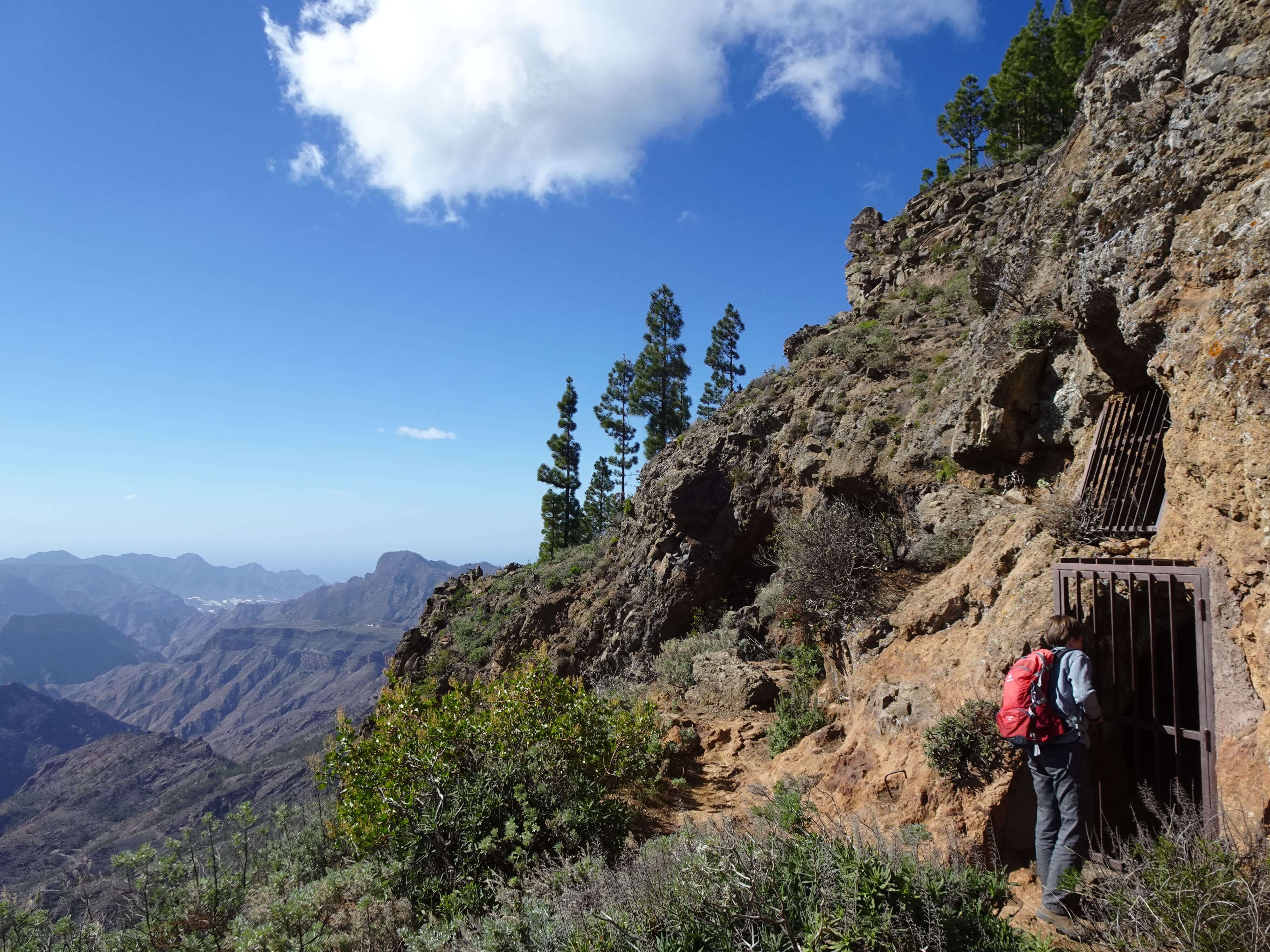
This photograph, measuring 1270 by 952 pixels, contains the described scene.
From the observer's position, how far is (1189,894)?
274cm

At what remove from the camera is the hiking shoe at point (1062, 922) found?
3217mm

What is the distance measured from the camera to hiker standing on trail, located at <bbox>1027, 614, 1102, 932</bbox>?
144 inches

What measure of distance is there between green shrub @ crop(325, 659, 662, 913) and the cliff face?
1897mm

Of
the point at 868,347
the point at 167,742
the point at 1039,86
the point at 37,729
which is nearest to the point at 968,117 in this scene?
the point at 1039,86

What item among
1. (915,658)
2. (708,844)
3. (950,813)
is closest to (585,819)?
(708,844)

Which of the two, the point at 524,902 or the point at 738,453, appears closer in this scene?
the point at 524,902

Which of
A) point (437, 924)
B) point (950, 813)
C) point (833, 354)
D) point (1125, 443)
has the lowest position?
point (437, 924)

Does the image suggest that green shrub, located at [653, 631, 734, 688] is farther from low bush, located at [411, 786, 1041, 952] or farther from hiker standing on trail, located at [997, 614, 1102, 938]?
low bush, located at [411, 786, 1041, 952]

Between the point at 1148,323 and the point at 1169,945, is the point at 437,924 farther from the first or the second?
the point at 1148,323

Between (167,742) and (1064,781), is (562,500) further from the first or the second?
(167,742)

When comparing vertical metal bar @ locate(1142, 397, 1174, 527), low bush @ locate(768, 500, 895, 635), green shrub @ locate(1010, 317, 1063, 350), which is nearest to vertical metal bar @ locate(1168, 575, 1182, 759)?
vertical metal bar @ locate(1142, 397, 1174, 527)

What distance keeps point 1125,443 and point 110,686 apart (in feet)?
835

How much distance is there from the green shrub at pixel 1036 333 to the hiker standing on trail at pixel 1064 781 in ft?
18.6

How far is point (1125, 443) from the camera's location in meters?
6.16
